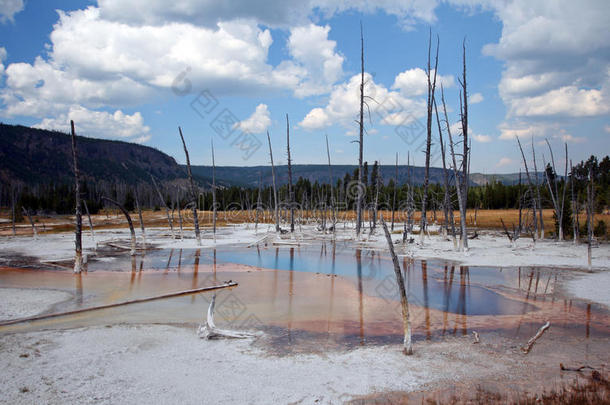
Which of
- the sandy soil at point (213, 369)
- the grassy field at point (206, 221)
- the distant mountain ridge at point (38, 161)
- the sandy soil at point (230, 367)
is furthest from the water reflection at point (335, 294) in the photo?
the distant mountain ridge at point (38, 161)

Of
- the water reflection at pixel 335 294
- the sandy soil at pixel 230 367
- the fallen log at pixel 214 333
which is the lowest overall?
the water reflection at pixel 335 294

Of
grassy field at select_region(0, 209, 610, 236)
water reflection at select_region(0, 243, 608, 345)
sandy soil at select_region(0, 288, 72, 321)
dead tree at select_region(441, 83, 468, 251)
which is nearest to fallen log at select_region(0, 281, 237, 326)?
water reflection at select_region(0, 243, 608, 345)

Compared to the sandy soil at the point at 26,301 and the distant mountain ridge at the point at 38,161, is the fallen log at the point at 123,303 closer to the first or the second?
the sandy soil at the point at 26,301

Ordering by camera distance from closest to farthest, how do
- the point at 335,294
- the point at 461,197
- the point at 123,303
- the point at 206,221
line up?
the point at 123,303
the point at 335,294
the point at 461,197
the point at 206,221

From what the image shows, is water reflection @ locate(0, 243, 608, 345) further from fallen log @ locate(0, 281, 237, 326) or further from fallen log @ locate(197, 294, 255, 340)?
fallen log @ locate(197, 294, 255, 340)

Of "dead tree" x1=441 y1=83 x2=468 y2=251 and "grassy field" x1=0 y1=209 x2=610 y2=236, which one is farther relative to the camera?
"grassy field" x1=0 y1=209 x2=610 y2=236

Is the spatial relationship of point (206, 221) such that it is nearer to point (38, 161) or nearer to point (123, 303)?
point (123, 303)

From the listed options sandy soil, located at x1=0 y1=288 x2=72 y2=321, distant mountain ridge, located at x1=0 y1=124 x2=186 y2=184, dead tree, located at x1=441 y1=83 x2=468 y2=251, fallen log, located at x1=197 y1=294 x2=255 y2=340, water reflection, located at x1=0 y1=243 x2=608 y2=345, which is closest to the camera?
fallen log, located at x1=197 y1=294 x2=255 y2=340

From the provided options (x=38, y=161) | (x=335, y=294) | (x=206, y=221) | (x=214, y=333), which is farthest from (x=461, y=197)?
(x=38, y=161)

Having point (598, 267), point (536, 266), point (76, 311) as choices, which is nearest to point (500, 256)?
point (536, 266)

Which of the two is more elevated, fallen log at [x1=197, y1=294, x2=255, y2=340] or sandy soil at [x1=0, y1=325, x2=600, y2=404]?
fallen log at [x1=197, y1=294, x2=255, y2=340]

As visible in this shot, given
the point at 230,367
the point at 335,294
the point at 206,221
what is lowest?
the point at 335,294

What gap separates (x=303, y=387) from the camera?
7324 mm

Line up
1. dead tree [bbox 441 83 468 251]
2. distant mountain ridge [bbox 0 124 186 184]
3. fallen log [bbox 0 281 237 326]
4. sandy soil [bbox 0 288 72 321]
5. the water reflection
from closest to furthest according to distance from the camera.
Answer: fallen log [bbox 0 281 237 326]
the water reflection
sandy soil [bbox 0 288 72 321]
dead tree [bbox 441 83 468 251]
distant mountain ridge [bbox 0 124 186 184]
